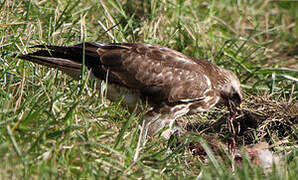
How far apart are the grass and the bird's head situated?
24 cm

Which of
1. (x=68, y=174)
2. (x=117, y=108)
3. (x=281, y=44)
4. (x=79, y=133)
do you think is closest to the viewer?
(x=68, y=174)

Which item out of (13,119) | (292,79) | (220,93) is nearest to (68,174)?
(13,119)

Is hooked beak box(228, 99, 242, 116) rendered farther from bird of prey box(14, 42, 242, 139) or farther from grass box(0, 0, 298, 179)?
bird of prey box(14, 42, 242, 139)

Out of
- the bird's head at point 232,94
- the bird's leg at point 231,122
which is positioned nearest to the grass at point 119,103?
the bird's leg at point 231,122

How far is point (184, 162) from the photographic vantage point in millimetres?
4969

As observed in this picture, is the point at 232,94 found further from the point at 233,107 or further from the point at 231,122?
the point at 231,122

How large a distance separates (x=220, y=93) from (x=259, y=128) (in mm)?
544

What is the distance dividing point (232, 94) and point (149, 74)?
1016 mm

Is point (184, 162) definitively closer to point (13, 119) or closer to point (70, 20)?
point (13, 119)

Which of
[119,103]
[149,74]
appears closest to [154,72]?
[149,74]

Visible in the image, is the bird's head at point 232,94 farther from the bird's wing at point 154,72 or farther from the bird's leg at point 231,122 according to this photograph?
the bird's wing at point 154,72

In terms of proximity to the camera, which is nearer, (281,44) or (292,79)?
(292,79)

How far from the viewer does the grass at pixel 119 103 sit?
393 centimetres

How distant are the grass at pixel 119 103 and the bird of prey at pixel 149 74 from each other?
0.68ft
